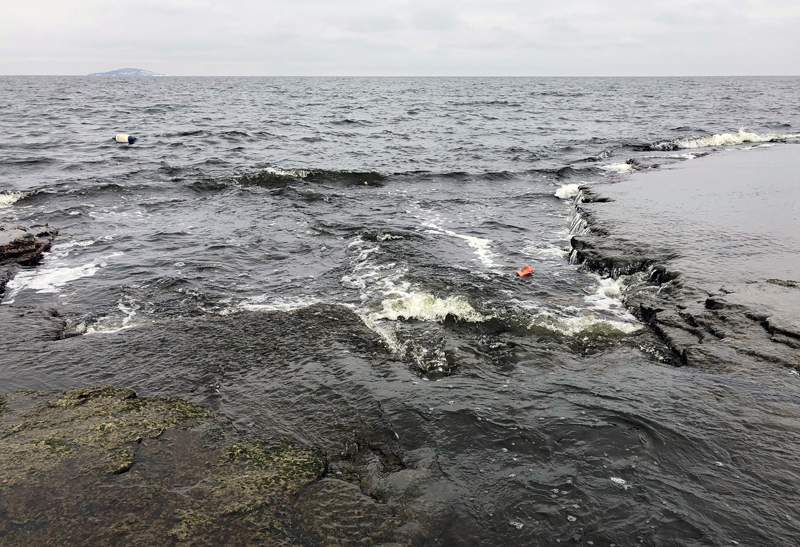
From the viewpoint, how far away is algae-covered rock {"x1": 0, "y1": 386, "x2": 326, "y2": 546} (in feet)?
11.2

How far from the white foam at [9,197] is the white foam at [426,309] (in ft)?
43.6

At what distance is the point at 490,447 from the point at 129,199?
1519cm

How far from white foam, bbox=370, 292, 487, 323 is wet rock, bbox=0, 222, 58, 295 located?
7.12 metres

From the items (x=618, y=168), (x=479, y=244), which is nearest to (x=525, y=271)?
(x=479, y=244)

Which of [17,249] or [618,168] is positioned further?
[618,168]

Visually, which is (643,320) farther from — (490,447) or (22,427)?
(22,427)

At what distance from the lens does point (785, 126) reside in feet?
98.8

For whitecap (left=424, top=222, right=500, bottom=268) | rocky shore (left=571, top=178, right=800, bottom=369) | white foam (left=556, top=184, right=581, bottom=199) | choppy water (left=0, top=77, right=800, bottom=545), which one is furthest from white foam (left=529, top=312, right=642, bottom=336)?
white foam (left=556, top=184, right=581, bottom=199)

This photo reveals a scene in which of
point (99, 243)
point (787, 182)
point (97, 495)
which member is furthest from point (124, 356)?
point (787, 182)

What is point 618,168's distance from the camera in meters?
19.8

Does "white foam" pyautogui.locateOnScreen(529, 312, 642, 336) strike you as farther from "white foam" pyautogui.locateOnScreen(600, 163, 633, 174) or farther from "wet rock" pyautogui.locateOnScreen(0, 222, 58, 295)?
"white foam" pyautogui.locateOnScreen(600, 163, 633, 174)

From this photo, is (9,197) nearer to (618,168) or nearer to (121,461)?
(121,461)

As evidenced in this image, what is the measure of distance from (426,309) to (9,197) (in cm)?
1448

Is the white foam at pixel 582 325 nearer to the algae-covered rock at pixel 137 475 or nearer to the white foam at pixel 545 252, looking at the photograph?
the white foam at pixel 545 252
